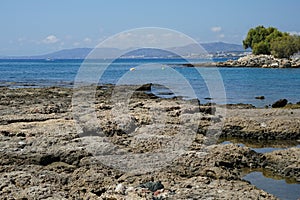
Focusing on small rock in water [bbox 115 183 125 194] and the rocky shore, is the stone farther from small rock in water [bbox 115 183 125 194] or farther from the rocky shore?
small rock in water [bbox 115 183 125 194]

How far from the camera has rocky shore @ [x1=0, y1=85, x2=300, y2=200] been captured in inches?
349

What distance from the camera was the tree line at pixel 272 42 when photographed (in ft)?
347

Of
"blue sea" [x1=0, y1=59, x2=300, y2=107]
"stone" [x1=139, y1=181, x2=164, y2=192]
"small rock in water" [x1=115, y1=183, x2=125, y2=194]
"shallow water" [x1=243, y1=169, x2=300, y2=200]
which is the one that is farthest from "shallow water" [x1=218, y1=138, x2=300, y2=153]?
"blue sea" [x1=0, y1=59, x2=300, y2=107]

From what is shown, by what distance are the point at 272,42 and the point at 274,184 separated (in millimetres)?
107595

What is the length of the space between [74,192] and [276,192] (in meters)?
4.84

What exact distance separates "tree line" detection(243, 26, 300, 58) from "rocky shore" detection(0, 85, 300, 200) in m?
93.3

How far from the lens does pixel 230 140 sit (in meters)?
16.6

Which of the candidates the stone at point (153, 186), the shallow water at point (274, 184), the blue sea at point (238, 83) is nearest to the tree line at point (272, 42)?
the blue sea at point (238, 83)

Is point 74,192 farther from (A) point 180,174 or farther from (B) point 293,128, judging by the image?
(B) point 293,128

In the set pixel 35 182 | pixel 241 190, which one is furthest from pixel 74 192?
pixel 241 190

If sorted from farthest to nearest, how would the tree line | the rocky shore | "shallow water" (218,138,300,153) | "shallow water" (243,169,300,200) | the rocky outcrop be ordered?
the tree line
the rocky outcrop
"shallow water" (218,138,300,153)
"shallow water" (243,169,300,200)
the rocky shore

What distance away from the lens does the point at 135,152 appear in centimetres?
1165

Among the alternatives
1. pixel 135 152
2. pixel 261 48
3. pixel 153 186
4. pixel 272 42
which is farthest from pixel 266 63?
pixel 153 186

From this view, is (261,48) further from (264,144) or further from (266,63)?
(264,144)
